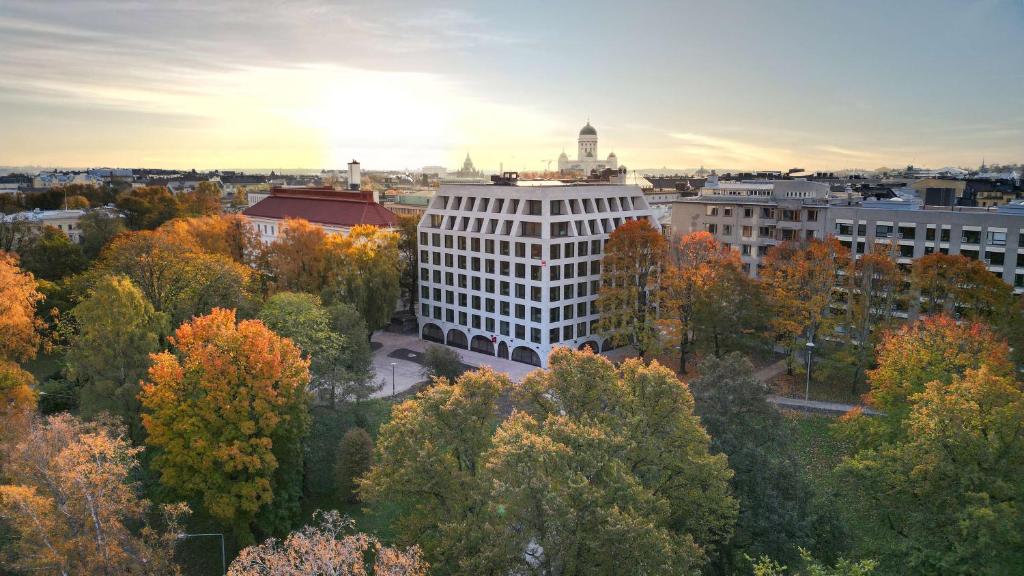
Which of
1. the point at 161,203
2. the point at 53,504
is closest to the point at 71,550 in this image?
the point at 53,504

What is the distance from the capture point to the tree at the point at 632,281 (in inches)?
2387

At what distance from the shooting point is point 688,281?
58.7 m

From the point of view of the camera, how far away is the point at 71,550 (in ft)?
84.0

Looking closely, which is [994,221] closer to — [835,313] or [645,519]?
[835,313]

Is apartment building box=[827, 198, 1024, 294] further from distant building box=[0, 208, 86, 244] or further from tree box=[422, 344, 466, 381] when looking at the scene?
distant building box=[0, 208, 86, 244]

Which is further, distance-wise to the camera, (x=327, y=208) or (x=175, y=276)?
(x=327, y=208)

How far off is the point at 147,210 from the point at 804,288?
100.0m

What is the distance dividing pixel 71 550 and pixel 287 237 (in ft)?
149

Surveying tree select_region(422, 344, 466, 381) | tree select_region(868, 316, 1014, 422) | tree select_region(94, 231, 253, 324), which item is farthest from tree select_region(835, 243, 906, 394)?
tree select_region(94, 231, 253, 324)

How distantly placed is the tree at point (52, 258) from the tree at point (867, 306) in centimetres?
8011

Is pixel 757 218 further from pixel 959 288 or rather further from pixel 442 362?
pixel 442 362

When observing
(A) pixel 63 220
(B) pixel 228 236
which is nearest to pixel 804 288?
(B) pixel 228 236

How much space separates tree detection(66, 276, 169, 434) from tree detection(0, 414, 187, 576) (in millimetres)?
10882

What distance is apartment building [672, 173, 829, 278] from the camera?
7219cm
